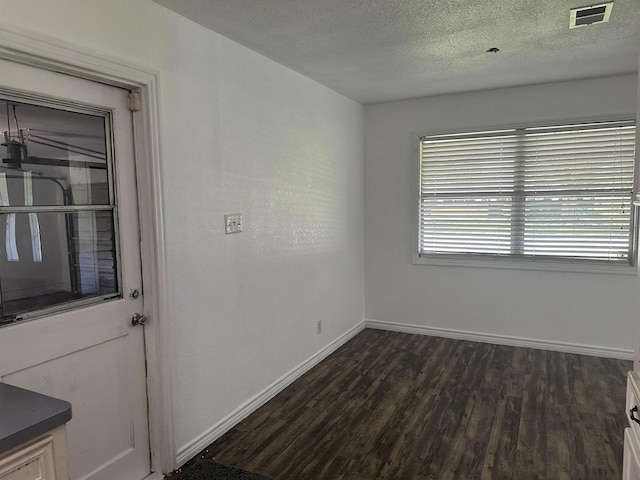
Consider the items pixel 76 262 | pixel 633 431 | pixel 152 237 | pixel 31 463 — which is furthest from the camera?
pixel 152 237

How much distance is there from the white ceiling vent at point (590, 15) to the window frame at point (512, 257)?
150 cm

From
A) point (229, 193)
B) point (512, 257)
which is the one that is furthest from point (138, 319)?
point (512, 257)

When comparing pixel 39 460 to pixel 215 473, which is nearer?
pixel 39 460

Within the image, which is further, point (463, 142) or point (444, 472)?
point (463, 142)

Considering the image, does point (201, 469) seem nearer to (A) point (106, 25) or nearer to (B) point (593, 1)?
(A) point (106, 25)

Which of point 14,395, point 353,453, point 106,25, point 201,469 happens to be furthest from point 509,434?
point 106,25

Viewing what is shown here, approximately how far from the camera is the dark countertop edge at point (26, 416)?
1.05 metres

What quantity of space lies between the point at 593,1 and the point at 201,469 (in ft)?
10.4

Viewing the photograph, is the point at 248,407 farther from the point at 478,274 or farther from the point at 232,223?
the point at 478,274

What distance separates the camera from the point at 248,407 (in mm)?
2936

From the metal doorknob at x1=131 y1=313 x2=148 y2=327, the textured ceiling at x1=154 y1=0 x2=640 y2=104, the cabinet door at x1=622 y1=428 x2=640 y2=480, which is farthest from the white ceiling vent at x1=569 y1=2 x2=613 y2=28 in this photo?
the metal doorknob at x1=131 y1=313 x2=148 y2=327

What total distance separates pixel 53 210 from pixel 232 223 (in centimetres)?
105

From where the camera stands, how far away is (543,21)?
247cm

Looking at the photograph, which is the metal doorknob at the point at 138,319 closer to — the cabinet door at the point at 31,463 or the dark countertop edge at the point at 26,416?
the dark countertop edge at the point at 26,416
